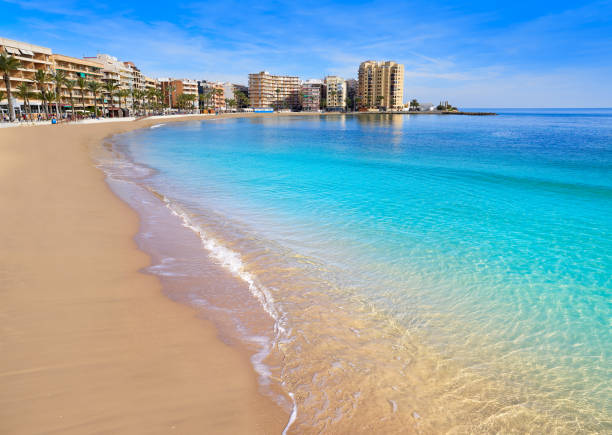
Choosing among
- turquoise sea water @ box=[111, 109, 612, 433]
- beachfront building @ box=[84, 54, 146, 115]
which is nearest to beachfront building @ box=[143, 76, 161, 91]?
beachfront building @ box=[84, 54, 146, 115]

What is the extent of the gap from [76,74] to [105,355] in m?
117

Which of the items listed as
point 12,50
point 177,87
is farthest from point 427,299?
point 177,87

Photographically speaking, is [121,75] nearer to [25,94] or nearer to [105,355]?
[25,94]

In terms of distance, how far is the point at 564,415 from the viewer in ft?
12.7

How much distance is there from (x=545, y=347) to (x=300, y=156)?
27436mm

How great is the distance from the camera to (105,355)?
408 centimetres

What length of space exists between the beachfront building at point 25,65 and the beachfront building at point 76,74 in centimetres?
513

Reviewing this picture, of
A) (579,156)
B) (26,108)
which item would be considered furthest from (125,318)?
(26,108)

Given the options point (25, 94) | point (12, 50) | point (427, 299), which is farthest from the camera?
point (12, 50)

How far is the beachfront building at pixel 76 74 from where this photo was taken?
89.9 meters

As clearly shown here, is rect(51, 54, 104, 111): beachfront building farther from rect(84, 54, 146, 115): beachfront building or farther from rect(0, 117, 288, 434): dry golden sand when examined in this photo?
rect(0, 117, 288, 434): dry golden sand

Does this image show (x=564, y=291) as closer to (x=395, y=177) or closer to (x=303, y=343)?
(x=303, y=343)

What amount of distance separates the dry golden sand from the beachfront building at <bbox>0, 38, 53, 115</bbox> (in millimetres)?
81996

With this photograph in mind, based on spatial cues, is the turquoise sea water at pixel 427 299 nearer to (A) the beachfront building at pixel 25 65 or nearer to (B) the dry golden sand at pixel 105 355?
(B) the dry golden sand at pixel 105 355
